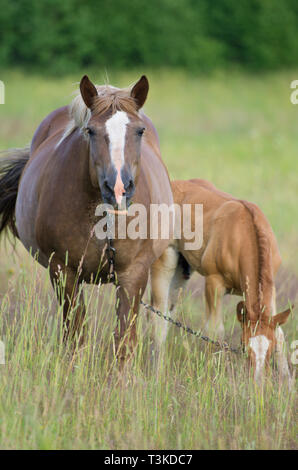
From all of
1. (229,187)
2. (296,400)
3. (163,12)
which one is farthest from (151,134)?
(163,12)

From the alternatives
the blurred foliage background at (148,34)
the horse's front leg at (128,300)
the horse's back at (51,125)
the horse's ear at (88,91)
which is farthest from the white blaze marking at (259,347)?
the blurred foliage background at (148,34)

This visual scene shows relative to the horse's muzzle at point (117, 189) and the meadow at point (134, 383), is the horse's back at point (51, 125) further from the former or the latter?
the horse's muzzle at point (117, 189)

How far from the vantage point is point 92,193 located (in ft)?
13.1

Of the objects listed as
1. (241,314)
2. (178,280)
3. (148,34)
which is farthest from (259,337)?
(148,34)

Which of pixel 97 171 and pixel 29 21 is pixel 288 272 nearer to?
pixel 97 171

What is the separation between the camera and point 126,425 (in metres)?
3.41

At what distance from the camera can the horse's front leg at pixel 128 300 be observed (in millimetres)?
4145

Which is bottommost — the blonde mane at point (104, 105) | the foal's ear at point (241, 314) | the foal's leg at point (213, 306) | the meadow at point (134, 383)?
the meadow at point (134, 383)

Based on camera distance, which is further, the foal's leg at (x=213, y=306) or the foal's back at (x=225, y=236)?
the foal's back at (x=225, y=236)

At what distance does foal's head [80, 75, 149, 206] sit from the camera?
3.47 meters

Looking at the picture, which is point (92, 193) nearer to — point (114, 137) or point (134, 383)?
point (114, 137)

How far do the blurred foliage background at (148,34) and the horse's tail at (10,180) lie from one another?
20.3 meters

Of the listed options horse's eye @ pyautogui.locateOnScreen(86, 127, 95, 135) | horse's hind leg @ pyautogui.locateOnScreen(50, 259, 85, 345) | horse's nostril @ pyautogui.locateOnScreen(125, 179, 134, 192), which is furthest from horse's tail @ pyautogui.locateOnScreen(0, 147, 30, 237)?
horse's nostril @ pyautogui.locateOnScreen(125, 179, 134, 192)

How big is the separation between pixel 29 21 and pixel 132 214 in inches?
926
